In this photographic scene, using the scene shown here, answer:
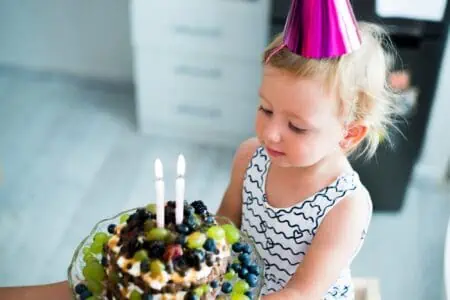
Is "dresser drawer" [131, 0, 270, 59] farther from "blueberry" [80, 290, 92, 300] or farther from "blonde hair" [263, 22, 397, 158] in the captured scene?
"blueberry" [80, 290, 92, 300]

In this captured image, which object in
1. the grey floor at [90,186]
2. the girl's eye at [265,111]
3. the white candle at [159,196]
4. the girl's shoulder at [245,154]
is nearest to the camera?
the white candle at [159,196]

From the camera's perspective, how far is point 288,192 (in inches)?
44.3

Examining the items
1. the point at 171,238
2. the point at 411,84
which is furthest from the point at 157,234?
the point at 411,84

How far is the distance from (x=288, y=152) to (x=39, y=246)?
4.40 ft

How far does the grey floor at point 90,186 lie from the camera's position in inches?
81.0

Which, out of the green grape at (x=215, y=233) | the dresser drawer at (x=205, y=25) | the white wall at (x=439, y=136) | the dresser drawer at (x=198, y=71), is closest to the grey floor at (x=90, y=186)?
the white wall at (x=439, y=136)

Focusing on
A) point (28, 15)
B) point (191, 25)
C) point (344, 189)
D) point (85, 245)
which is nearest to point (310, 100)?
point (344, 189)

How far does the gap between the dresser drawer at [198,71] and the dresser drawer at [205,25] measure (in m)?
0.04

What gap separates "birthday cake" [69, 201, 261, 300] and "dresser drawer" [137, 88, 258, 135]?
5.10 ft

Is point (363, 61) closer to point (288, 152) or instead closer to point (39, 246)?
point (288, 152)

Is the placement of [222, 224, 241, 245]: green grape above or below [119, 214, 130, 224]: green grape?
below

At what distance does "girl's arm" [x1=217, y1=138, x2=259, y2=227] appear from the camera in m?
1.20

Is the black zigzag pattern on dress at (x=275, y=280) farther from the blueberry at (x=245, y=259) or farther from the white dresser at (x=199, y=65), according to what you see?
the white dresser at (x=199, y=65)

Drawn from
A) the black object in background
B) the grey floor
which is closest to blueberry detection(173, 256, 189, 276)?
the black object in background
